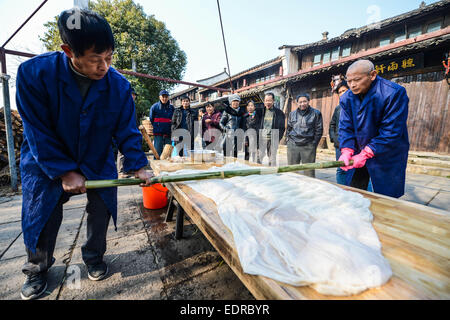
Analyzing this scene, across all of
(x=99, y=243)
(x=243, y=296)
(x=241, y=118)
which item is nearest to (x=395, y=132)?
(x=243, y=296)

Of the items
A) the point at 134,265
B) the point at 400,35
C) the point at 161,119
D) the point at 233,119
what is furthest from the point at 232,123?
the point at 400,35

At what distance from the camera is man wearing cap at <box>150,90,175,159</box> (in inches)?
215

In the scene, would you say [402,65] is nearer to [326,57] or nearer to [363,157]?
[326,57]

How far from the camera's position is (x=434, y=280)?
81cm

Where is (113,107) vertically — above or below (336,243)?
above

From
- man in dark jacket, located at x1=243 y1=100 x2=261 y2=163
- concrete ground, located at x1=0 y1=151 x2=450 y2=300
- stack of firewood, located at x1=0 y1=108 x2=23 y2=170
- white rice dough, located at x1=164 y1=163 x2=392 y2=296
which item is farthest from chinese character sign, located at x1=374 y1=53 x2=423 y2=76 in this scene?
stack of firewood, located at x1=0 y1=108 x2=23 y2=170

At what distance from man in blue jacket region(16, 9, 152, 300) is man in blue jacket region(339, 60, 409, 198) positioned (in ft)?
7.71

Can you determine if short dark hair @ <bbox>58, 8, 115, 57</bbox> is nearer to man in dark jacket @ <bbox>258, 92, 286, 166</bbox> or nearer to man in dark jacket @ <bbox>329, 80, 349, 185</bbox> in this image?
man in dark jacket @ <bbox>329, 80, 349, 185</bbox>

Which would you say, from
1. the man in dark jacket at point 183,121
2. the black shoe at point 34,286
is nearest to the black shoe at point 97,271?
the black shoe at point 34,286

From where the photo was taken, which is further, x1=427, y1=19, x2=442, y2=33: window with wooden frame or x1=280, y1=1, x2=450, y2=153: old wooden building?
x1=427, y1=19, x2=442, y2=33: window with wooden frame

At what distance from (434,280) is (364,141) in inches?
73.0

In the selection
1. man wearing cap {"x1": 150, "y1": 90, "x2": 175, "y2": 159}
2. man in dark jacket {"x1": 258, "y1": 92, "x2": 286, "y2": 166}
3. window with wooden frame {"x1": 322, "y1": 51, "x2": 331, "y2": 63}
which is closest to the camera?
man in dark jacket {"x1": 258, "y1": 92, "x2": 286, "y2": 166}

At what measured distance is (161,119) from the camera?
552 cm
